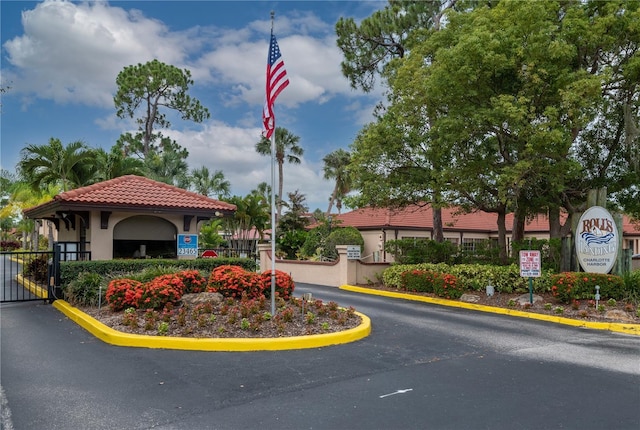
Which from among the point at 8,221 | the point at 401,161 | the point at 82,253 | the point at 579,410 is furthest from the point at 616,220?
the point at 8,221

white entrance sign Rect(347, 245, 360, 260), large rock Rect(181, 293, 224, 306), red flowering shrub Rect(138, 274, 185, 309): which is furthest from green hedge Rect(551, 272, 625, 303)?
red flowering shrub Rect(138, 274, 185, 309)

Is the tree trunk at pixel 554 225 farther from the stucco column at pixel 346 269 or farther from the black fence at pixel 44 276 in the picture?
the black fence at pixel 44 276

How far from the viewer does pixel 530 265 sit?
555 inches

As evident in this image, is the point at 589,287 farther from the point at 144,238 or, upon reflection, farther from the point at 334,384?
the point at 144,238

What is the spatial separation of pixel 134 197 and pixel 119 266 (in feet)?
8.82

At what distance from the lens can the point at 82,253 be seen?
1482cm

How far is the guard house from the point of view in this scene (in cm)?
1477

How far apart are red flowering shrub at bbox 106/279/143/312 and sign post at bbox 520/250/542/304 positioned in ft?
34.4

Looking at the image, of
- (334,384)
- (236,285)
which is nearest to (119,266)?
(236,285)

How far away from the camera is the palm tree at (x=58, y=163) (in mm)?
→ 19875

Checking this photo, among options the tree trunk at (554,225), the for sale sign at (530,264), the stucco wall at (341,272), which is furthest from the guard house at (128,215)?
the tree trunk at (554,225)

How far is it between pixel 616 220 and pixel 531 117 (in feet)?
13.3

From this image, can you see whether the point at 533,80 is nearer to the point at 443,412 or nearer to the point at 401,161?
the point at 401,161

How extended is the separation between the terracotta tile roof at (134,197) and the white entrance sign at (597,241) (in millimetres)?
11369
